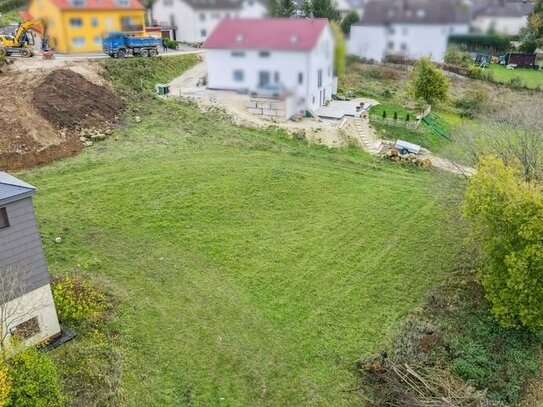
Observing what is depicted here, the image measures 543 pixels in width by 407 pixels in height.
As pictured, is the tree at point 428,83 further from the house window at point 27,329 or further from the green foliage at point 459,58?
the house window at point 27,329

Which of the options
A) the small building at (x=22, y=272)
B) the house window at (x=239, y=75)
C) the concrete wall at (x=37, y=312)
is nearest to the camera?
the small building at (x=22, y=272)

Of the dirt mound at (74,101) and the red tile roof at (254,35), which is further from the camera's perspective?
the dirt mound at (74,101)

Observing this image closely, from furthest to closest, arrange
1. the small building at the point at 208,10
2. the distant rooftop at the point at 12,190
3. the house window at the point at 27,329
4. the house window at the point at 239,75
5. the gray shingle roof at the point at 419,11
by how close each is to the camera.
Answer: the gray shingle roof at the point at 419,11 → the house window at the point at 239,75 → the small building at the point at 208,10 → the house window at the point at 27,329 → the distant rooftop at the point at 12,190

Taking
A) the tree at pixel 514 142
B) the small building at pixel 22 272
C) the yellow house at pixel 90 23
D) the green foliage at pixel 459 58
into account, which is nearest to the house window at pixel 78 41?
the yellow house at pixel 90 23

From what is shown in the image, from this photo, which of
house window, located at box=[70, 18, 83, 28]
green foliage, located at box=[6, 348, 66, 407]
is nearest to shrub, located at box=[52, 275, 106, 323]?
green foliage, located at box=[6, 348, 66, 407]

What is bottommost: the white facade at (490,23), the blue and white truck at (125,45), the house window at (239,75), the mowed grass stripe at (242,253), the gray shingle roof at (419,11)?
the mowed grass stripe at (242,253)

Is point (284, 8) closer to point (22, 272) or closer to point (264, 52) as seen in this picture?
point (264, 52)

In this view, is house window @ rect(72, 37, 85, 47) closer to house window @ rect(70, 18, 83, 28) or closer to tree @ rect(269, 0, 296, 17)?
house window @ rect(70, 18, 83, 28)
